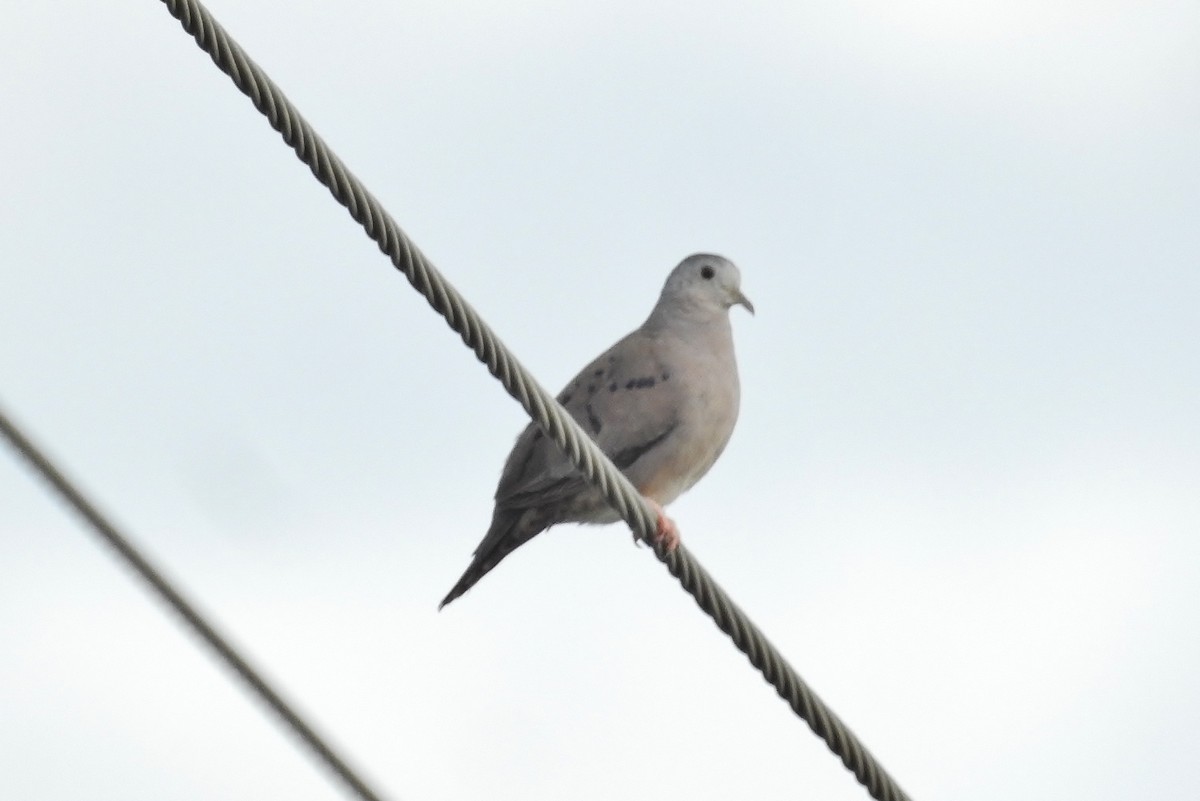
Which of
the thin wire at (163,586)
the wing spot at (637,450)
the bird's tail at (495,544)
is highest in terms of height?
the wing spot at (637,450)

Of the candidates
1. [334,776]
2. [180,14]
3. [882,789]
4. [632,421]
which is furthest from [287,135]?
[632,421]

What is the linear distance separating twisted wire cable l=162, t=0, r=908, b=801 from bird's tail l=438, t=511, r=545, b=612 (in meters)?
2.51

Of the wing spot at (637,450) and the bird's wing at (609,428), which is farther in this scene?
the wing spot at (637,450)

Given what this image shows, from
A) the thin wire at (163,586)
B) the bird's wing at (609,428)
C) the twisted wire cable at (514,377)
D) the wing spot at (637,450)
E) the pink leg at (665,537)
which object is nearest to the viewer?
the thin wire at (163,586)

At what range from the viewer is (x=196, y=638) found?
9.72 feet

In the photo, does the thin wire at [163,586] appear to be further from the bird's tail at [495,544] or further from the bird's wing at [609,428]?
the bird's tail at [495,544]

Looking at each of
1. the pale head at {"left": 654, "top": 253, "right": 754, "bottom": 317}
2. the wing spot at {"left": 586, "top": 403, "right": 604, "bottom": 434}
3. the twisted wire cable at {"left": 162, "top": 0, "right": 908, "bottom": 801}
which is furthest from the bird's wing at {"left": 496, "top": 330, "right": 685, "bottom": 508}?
the twisted wire cable at {"left": 162, "top": 0, "right": 908, "bottom": 801}

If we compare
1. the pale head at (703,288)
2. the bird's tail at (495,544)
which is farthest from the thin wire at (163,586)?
the pale head at (703,288)

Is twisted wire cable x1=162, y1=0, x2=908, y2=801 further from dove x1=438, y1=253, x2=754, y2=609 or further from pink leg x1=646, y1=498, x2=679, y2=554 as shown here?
dove x1=438, y1=253, x2=754, y2=609

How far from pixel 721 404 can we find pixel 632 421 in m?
0.37

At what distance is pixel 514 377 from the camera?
4.18 metres

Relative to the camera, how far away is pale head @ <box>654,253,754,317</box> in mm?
8359

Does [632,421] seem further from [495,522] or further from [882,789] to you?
[882,789]

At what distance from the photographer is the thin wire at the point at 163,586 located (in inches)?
117
